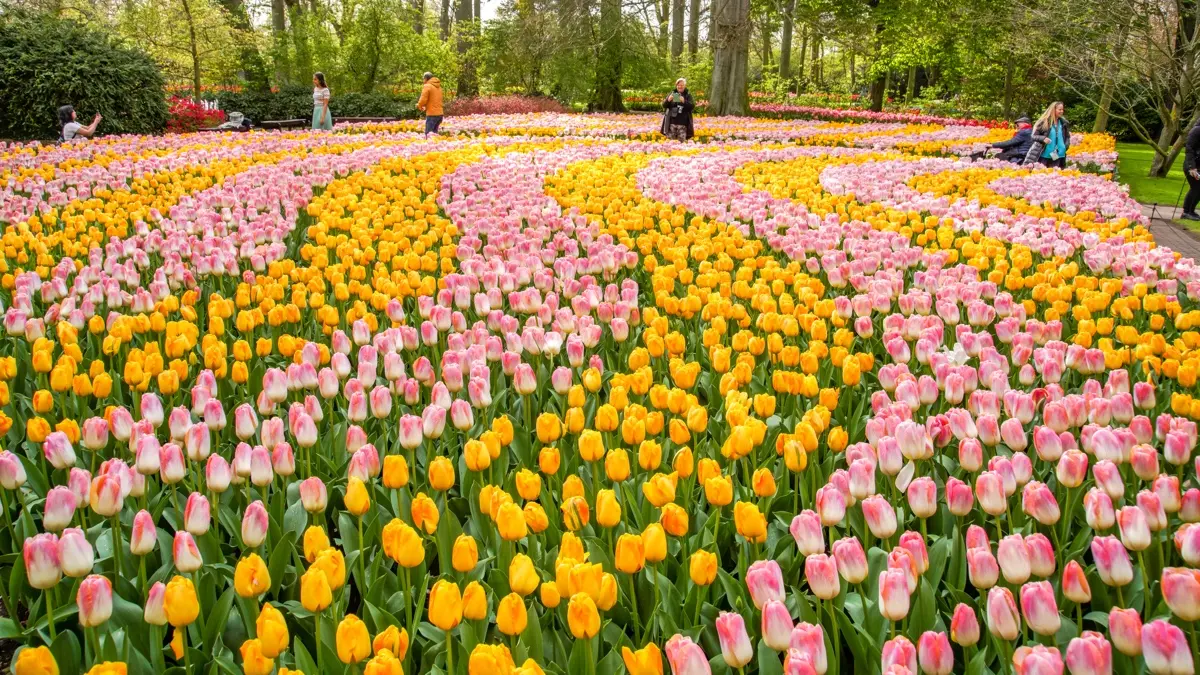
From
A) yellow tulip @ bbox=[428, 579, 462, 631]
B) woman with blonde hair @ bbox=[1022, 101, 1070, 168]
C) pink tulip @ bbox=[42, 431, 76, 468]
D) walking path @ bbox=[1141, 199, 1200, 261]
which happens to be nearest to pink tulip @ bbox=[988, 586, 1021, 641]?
yellow tulip @ bbox=[428, 579, 462, 631]

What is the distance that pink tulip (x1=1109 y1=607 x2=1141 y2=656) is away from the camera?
5.01 ft

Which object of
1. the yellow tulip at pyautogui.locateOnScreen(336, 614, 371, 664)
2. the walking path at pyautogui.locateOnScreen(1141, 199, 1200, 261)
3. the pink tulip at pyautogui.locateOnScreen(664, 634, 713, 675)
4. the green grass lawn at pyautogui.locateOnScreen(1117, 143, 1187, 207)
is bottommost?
the walking path at pyautogui.locateOnScreen(1141, 199, 1200, 261)

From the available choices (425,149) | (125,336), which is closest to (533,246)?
(125,336)

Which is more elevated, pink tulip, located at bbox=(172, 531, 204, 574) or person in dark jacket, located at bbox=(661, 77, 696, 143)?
person in dark jacket, located at bbox=(661, 77, 696, 143)

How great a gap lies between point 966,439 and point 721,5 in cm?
→ 2558

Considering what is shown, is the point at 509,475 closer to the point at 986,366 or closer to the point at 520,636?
the point at 520,636

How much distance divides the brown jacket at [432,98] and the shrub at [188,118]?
519 cm

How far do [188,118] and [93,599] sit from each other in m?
20.3

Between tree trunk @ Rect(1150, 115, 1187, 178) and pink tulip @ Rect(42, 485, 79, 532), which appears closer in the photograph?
pink tulip @ Rect(42, 485, 79, 532)

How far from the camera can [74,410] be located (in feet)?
10.6

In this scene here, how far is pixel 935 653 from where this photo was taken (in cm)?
154

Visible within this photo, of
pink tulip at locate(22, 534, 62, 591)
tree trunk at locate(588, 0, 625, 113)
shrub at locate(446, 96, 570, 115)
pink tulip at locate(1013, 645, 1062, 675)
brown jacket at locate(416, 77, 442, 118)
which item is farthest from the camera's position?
tree trunk at locate(588, 0, 625, 113)

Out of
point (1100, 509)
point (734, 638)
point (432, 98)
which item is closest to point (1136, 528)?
point (1100, 509)

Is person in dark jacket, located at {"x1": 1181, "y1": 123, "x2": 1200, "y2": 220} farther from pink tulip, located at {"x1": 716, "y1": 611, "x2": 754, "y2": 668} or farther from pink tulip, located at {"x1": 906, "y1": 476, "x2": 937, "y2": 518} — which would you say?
pink tulip, located at {"x1": 716, "y1": 611, "x2": 754, "y2": 668}
